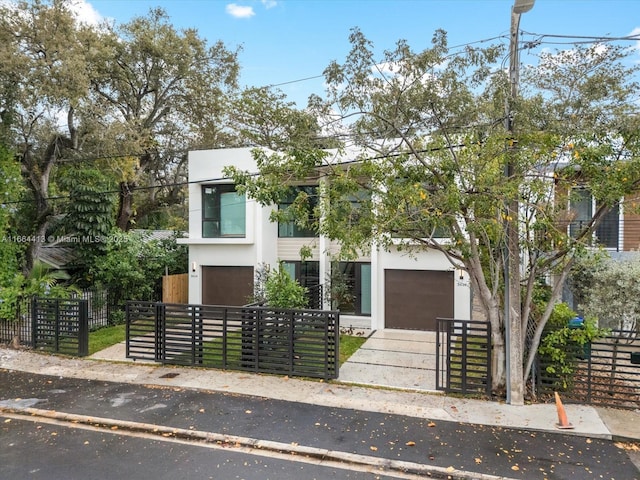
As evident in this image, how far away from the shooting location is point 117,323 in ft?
46.8

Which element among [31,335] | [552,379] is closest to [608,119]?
[552,379]

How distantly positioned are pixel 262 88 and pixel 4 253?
10.3m

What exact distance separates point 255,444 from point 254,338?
315 centimetres

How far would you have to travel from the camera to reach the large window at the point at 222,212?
1462 cm

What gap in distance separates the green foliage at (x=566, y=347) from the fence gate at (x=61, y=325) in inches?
392

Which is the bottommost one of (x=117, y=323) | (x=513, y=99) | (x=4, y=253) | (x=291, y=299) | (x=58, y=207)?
(x=117, y=323)

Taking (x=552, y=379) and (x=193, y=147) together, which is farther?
(x=193, y=147)

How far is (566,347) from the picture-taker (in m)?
7.10

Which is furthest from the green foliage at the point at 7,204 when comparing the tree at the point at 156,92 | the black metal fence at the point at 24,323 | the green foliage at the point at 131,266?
the tree at the point at 156,92

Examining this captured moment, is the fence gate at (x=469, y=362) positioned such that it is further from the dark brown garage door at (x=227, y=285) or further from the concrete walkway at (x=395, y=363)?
the dark brown garage door at (x=227, y=285)

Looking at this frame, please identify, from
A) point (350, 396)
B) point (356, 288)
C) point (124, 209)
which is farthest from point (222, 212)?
point (350, 396)

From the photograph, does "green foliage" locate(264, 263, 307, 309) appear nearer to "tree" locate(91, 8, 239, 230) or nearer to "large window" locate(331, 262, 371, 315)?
"large window" locate(331, 262, 371, 315)

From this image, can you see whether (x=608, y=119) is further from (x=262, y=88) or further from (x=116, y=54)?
(x=116, y=54)

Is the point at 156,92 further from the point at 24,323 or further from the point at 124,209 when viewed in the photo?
the point at 24,323
